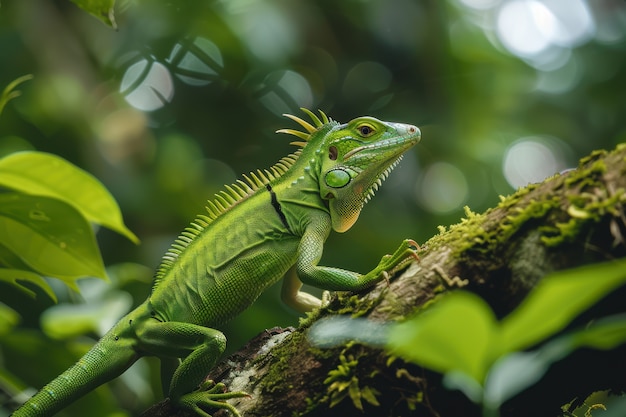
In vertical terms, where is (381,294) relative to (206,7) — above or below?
below

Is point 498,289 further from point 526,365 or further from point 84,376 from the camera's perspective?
point 84,376

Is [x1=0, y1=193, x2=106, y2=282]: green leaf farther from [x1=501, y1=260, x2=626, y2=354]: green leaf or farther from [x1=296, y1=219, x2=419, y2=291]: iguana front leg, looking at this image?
[x1=501, y1=260, x2=626, y2=354]: green leaf

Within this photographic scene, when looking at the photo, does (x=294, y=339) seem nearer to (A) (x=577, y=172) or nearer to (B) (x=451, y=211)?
(A) (x=577, y=172)

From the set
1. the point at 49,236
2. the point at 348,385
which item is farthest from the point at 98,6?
the point at 348,385

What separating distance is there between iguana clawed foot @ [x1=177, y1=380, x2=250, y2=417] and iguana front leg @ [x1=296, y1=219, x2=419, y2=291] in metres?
0.60

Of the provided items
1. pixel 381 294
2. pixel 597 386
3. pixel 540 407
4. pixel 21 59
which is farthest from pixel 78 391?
pixel 21 59

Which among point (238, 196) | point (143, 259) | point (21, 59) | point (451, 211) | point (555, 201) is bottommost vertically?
point (143, 259)

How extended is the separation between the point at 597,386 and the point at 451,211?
15.5 feet

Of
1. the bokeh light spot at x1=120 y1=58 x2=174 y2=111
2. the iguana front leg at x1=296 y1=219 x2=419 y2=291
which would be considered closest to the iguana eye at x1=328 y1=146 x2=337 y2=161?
the iguana front leg at x1=296 y1=219 x2=419 y2=291

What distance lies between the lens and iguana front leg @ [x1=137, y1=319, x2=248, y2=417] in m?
2.77

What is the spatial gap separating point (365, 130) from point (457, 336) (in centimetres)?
251

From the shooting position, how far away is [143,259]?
578 cm

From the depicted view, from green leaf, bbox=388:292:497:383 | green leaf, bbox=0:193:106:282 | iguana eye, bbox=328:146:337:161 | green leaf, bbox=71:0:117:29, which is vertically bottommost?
green leaf, bbox=0:193:106:282

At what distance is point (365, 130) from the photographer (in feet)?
11.3
